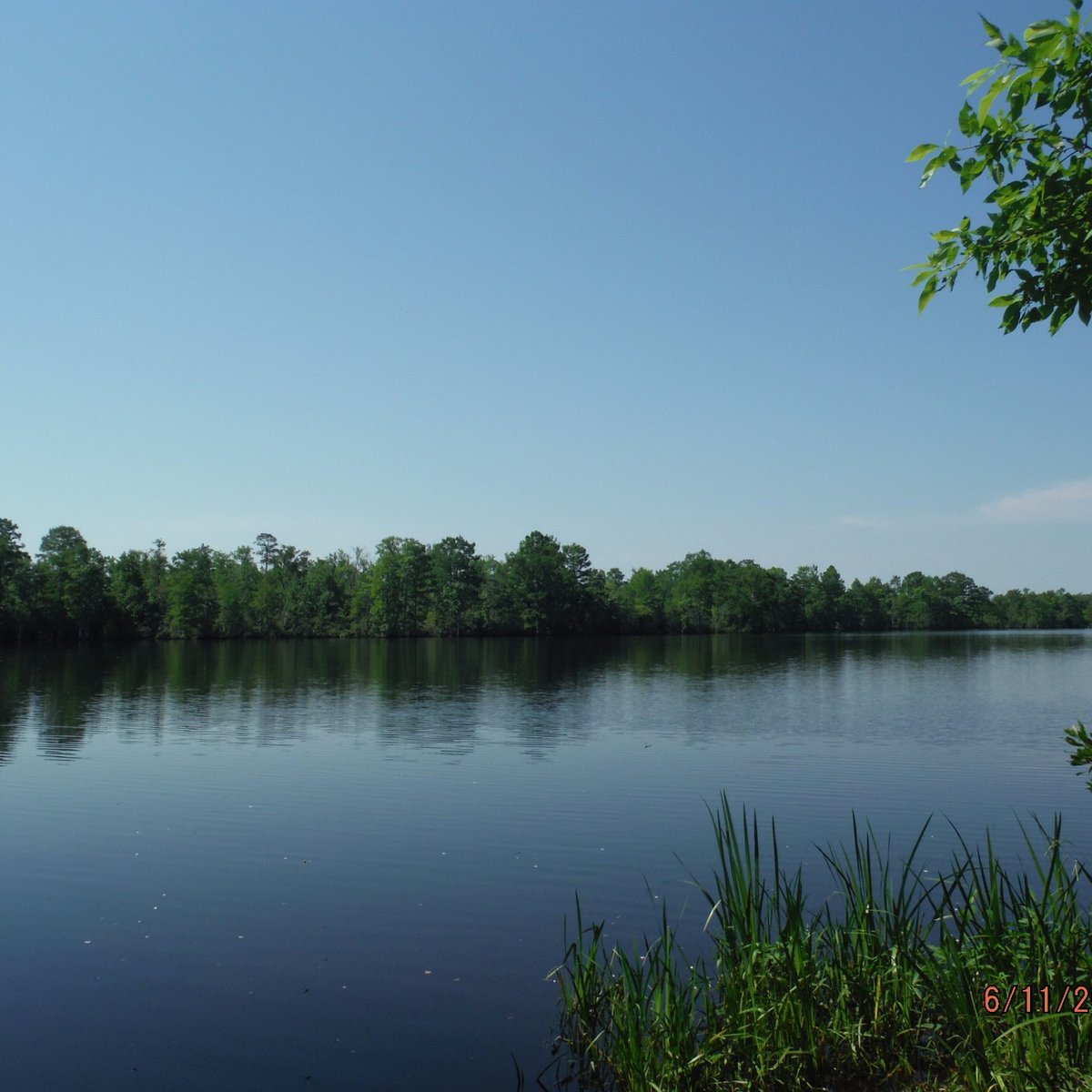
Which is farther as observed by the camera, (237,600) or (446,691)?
(237,600)

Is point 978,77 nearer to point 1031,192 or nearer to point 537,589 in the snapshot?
point 1031,192

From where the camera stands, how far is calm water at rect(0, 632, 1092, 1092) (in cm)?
823

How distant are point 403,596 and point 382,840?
108m

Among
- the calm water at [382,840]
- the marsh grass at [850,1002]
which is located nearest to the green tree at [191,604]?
the calm water at [382,840]

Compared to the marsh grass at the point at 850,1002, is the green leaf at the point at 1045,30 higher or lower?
higher

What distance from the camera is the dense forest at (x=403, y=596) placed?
97.1 metres

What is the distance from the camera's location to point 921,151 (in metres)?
4.65

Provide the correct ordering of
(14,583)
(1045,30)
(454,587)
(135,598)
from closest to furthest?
(1045,30)
(14,583)
(135,598)
(454,587)

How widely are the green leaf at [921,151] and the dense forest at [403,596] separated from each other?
98.5 m

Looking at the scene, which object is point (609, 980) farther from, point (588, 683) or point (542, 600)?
point (542, 600)

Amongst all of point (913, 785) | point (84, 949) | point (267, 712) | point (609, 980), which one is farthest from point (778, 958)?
point (267, 712)

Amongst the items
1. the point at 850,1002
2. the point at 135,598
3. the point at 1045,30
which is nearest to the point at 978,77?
the point at 1045,30

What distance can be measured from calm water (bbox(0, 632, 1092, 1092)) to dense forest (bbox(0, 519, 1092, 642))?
64943 mm

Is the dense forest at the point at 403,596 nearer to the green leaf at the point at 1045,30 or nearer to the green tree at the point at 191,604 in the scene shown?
the green tree at the point at 191,604
